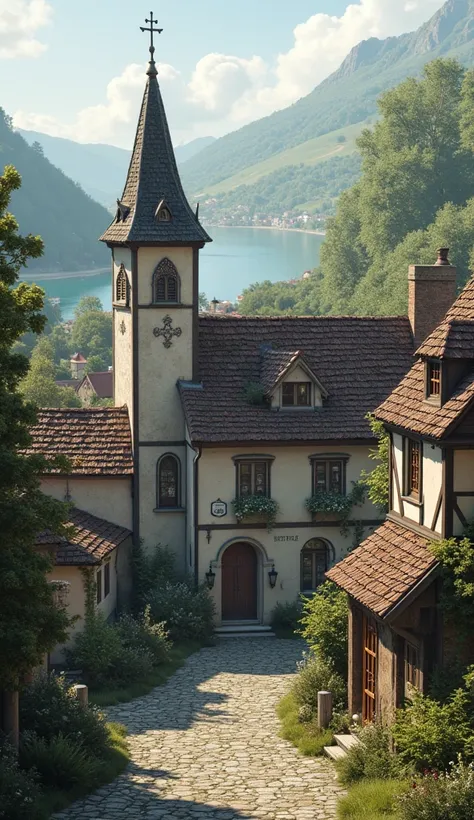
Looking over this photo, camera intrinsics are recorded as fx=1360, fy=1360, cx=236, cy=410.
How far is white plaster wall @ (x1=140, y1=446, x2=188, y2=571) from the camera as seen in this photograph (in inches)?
1425

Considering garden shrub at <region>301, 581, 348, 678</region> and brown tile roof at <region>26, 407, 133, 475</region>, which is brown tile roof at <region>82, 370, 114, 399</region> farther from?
garden shrub at <region>301, 581, 348, 678</region>

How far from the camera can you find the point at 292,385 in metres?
35.6

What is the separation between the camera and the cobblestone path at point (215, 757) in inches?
819

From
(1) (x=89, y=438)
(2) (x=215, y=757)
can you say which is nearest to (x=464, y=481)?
(2) (x=215, y=757)

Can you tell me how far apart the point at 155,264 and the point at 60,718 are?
52.3 ft

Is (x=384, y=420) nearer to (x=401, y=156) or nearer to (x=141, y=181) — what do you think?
(x=141, y=181)

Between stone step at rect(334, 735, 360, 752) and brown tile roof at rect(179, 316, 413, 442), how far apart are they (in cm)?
1169

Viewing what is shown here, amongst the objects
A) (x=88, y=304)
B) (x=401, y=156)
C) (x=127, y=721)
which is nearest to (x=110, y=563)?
(x=127, y=721)

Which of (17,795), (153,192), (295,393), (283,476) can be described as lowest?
(17,795)

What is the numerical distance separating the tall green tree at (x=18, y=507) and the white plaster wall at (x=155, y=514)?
15114 millimetres

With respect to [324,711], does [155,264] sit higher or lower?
Answer: higher

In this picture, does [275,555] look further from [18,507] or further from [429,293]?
[18,507]

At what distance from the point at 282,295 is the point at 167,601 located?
96.8m

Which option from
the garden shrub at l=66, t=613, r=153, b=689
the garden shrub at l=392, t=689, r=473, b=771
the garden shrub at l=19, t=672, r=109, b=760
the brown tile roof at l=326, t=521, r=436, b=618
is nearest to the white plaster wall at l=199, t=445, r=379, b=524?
the garden shrub at l=66, t=613, r=153, b=689
